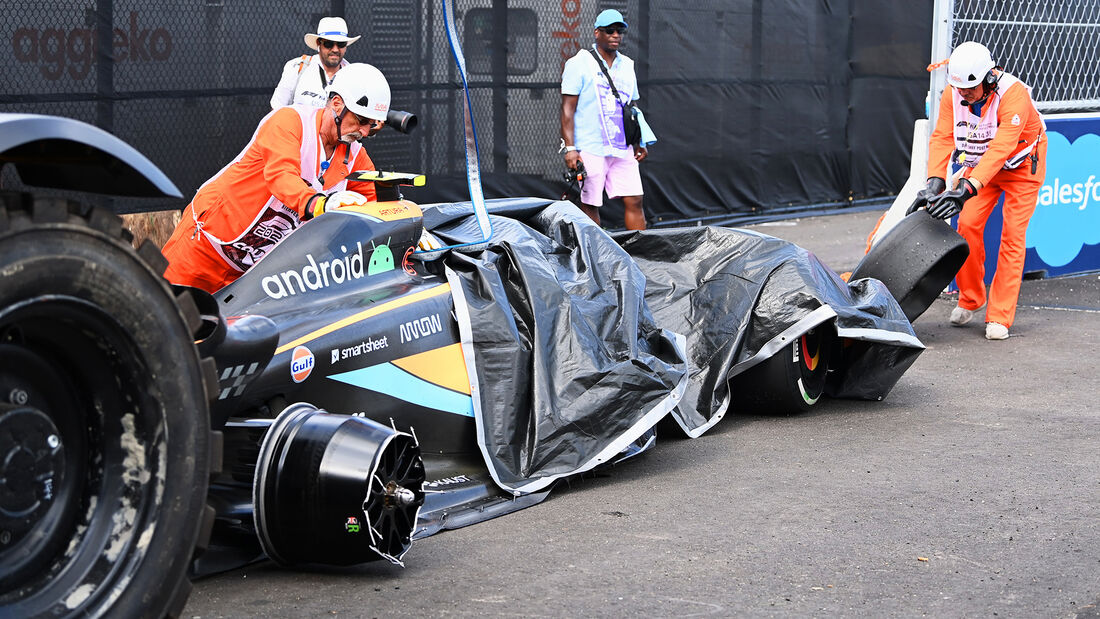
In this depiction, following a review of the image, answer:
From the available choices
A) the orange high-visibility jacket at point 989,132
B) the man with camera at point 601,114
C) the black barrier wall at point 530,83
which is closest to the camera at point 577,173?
the man with camera at point 601,114

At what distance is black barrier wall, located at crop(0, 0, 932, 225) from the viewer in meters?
8.84

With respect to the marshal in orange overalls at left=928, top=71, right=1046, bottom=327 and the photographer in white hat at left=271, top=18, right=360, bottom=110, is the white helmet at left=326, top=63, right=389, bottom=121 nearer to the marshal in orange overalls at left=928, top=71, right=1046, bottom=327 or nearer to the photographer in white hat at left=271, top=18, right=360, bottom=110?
the photographer in white hat at left=271, top=18, right=360, bottom=110

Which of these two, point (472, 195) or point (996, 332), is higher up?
point (472, 195)

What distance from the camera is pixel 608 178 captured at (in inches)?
424

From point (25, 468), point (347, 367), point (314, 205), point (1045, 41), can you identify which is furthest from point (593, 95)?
point (25, 468)

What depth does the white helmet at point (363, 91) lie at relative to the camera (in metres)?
5.41

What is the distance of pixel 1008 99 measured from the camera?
8.69 m

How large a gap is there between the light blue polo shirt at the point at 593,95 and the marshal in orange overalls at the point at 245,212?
16.5 ft

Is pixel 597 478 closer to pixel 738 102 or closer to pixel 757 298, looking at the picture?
pixel 757 298

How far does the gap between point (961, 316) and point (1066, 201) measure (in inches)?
99.8

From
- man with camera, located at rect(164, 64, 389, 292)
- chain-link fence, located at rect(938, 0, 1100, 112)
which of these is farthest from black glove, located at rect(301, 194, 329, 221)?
chain-link fence, located at rect(938, 0, 1100, 112)

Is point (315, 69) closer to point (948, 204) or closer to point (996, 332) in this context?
point (948, 204)

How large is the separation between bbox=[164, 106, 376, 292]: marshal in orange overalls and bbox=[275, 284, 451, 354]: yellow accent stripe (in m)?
0.71

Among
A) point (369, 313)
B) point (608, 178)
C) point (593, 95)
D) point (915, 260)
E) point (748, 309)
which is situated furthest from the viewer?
point (608, 178)
